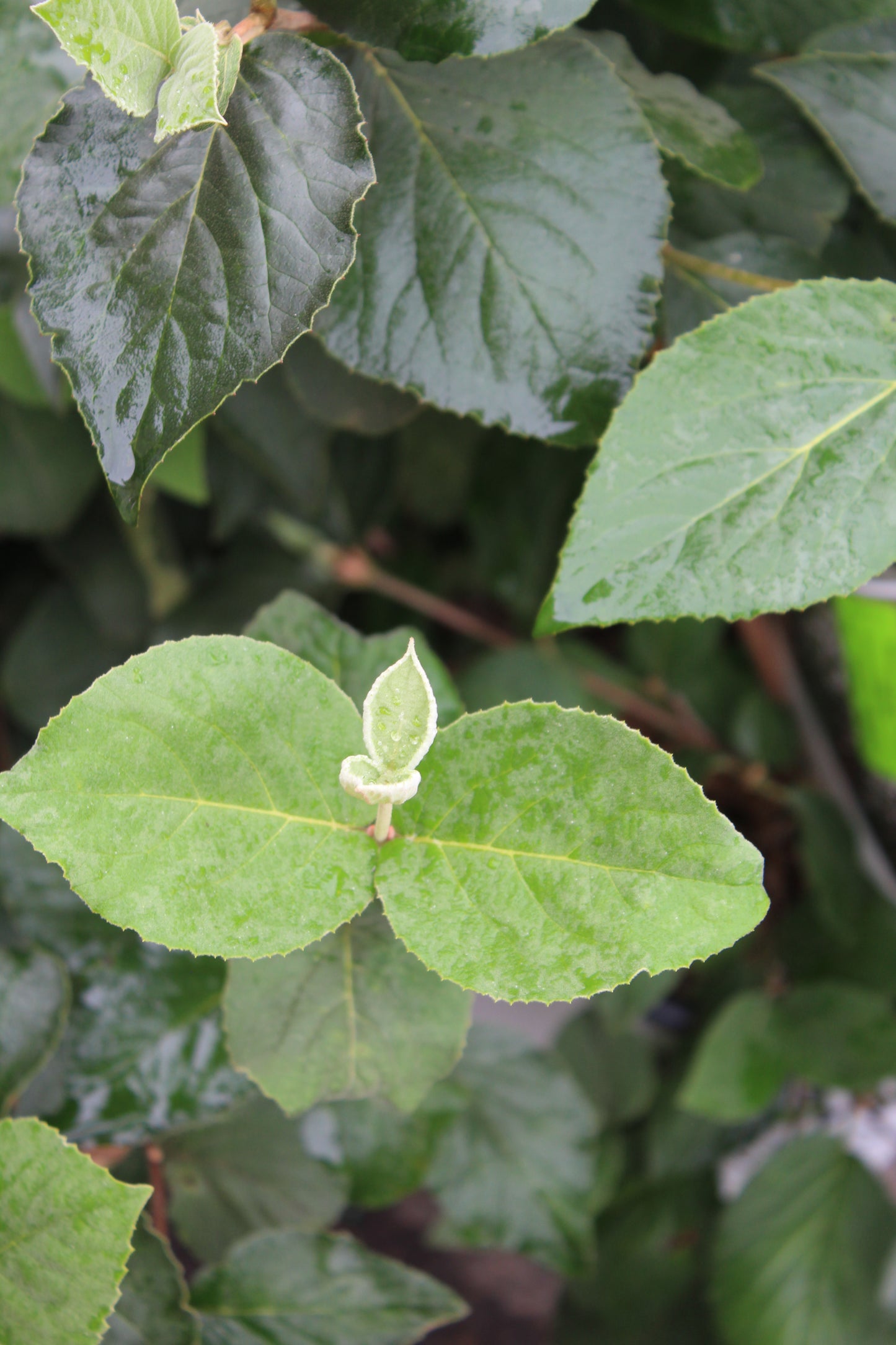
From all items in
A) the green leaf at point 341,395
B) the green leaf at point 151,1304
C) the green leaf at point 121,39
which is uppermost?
the green leaf at point 121,39

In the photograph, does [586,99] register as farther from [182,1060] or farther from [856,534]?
[182,1060]

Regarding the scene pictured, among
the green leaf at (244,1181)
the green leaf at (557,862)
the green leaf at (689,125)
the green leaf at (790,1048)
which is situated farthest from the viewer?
the green leaf at (790,1048)

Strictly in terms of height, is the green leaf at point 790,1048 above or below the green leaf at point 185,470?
below

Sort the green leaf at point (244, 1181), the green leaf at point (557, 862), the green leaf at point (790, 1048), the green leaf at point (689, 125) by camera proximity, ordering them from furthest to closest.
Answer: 1. the green leaf at point (790, 1048)
2. the green leaf at point (244, 1181)
3. the green leaf at point (689, 125)
4. the green leaf at point (557, 862)

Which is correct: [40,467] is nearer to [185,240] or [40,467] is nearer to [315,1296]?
[185,240]

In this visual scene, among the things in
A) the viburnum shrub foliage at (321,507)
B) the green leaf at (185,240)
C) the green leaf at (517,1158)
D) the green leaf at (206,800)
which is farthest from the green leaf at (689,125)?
the green leaf at (517,1158)

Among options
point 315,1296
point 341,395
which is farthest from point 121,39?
point 315,1296

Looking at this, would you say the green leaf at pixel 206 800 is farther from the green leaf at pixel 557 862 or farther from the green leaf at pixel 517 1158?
the green leaf at pixel 517 1158
